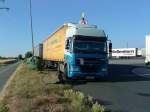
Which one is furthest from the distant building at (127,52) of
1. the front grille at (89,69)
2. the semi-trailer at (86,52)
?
the front grille at (89,69)

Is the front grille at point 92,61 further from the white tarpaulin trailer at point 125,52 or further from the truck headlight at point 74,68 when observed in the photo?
the white tarpaulin trailer at point 125,52

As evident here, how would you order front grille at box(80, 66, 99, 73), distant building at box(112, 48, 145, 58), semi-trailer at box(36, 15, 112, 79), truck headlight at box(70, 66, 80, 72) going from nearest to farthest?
1. truck headlight at box(70, 66, 80, 72)
2. semi-trailer at box(36, 15, 112, 79)
3. front grille at box(80, 66, 99, 73)
4. distant building at box(112, 48, 145, 58)

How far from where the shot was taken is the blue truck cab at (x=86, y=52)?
22.8 m

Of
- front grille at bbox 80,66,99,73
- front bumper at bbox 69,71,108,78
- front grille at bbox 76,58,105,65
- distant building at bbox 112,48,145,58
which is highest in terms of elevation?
distant building at bbox 112,48,145,58

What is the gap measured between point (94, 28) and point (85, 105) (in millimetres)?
12244

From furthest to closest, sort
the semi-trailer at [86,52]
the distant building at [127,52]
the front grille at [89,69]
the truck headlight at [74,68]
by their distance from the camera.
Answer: the distant building at [127,52] < the front grille at [89,69] < the semi-trailer at [86,52] < the truck headlight at [74,68]

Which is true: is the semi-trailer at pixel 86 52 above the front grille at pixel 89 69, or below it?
above

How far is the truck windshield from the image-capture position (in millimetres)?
22880

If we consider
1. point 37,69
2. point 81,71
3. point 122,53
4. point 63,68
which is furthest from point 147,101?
point 122,53

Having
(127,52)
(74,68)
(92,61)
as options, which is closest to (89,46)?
(92,61)

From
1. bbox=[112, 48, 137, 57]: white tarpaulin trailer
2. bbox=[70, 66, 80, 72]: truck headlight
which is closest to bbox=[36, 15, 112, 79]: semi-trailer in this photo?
bbox=[70, 66, 80, 72]: truck headlight

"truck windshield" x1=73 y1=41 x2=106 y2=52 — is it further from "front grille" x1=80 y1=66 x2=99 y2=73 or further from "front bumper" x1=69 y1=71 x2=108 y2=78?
"front bumper" x1=69 y1=71 x2=108 y2=78

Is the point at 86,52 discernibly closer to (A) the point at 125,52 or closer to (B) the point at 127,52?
(B) the point at 127,52

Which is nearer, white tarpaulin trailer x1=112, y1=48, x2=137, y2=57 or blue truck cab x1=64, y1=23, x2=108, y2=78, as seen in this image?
blue truck cab x1=64, y1=23, x2=108, y2=78
